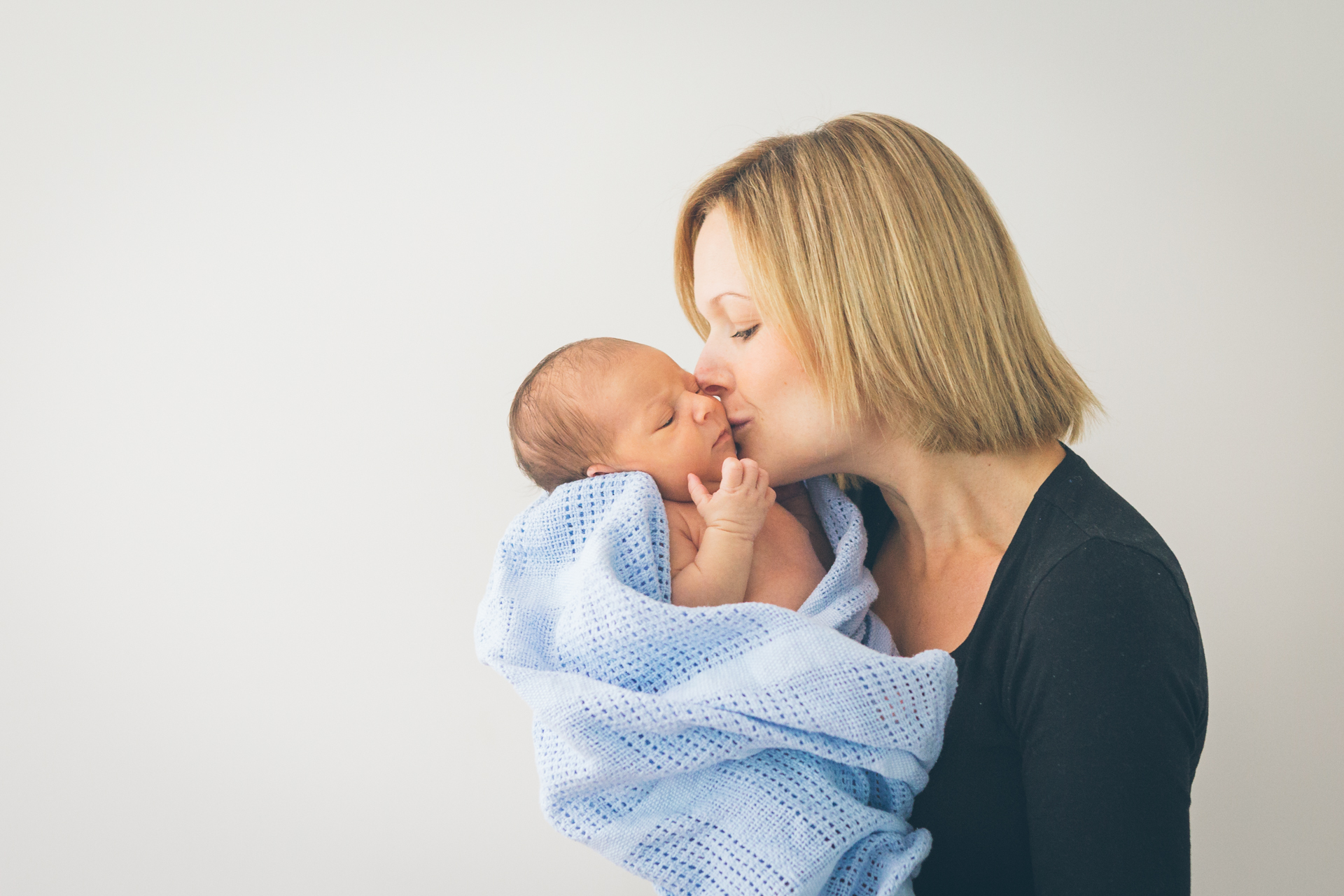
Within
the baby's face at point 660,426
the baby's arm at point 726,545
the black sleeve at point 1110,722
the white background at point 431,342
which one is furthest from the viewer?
the white background at point 431,342

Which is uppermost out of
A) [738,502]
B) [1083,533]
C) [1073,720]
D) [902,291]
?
[902,291]

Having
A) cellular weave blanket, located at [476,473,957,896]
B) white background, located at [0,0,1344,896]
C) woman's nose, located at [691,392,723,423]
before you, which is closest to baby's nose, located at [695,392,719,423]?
woman's nose, located at [691,392,723,423]

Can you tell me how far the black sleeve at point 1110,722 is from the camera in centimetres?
96

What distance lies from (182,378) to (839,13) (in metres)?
1.64

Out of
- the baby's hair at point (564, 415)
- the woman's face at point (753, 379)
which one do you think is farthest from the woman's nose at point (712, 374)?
the baby's hair at point (564, 415)

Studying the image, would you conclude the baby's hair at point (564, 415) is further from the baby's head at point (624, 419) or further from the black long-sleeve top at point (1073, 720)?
the black long-sleeve top at point (1073, 720)

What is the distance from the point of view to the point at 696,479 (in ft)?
4.15

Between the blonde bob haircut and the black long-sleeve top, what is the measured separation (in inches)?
6.1

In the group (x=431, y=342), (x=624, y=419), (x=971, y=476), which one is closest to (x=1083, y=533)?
(x=971, y=476)

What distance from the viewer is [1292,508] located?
1823mm

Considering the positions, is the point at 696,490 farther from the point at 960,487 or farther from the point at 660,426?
the point at 960,487

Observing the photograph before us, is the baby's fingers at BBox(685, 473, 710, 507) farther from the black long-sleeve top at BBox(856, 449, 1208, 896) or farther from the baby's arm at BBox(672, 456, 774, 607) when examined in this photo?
the black long-sleeve top at BBox(856, 449, 1208, 896)

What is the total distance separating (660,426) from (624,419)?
0.06 metres

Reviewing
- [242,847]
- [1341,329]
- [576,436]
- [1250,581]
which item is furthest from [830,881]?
[1341,329]
